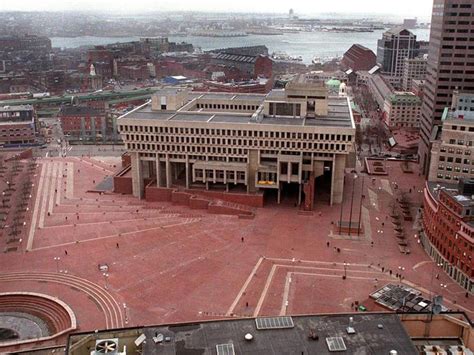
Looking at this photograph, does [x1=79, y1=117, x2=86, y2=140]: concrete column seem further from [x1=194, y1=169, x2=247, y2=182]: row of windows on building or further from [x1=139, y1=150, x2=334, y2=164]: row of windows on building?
[x1=194, y1=169, x2=247, y2=182]: row of windows on building

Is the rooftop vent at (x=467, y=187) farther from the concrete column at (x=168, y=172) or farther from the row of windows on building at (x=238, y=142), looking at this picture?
the concrete column at (x=168, y=172)

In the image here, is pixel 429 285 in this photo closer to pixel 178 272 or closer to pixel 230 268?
pixel 230 268

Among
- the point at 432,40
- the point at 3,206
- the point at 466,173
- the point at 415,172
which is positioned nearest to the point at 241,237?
the point at 466,173

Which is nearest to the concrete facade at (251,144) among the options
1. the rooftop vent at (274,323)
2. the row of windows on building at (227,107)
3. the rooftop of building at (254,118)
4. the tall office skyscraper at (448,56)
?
the rooftop of building at (254,118)

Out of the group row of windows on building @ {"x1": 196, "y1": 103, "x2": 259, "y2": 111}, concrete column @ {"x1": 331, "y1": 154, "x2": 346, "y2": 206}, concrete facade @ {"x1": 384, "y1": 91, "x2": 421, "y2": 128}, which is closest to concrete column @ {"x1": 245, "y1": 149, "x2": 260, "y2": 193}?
concrete column @ {"x1": 331, "y1": 154, "x2": 346, "y2": 206}

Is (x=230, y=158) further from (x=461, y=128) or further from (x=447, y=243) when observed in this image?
(x=447, y=243)
